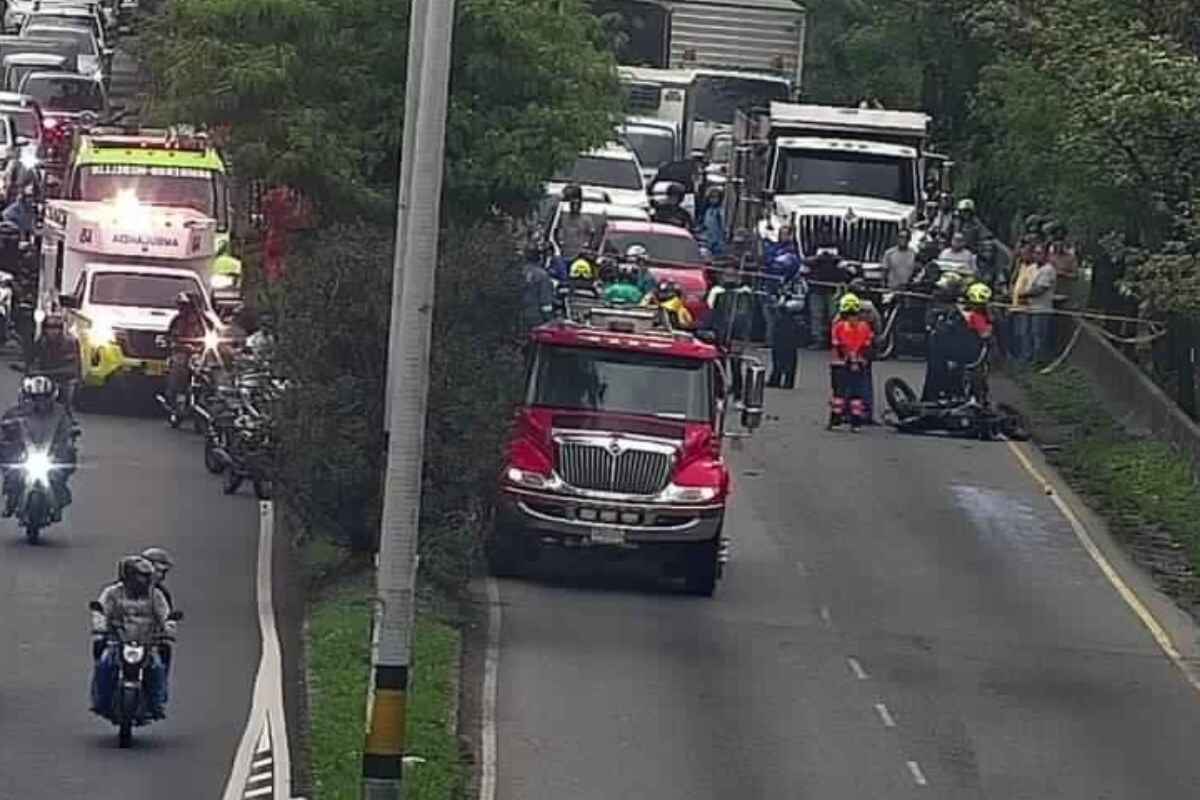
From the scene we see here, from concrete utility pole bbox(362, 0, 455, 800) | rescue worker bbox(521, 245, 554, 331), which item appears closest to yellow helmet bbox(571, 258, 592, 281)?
rescue worker bbox(521, 245, 554, 331)

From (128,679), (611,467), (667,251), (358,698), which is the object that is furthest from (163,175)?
(128,679)

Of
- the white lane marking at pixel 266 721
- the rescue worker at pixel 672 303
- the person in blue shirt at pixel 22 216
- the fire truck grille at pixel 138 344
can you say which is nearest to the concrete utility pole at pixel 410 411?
the white lane marking at pixel 266 721

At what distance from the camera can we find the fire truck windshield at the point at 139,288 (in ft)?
124

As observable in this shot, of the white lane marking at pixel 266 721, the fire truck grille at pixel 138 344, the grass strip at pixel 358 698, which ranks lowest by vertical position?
the white lane marking at pixel 266 721

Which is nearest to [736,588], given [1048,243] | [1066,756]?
[1066,756]

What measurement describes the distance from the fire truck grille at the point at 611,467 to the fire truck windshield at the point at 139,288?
33.4 ft

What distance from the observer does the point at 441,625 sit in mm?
25969

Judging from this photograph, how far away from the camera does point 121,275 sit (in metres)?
A: 38.3

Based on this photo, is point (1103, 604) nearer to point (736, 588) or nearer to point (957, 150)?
point (736, 588)

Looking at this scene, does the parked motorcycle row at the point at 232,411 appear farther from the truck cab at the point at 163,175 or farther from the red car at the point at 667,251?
the red car at the point at 667,251

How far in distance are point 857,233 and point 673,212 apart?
190 inches

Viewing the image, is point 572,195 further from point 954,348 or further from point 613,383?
point 613,383

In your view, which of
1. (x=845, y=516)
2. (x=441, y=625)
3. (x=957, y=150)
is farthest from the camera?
(x=957, y=150)

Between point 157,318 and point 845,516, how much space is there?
28.8ft
